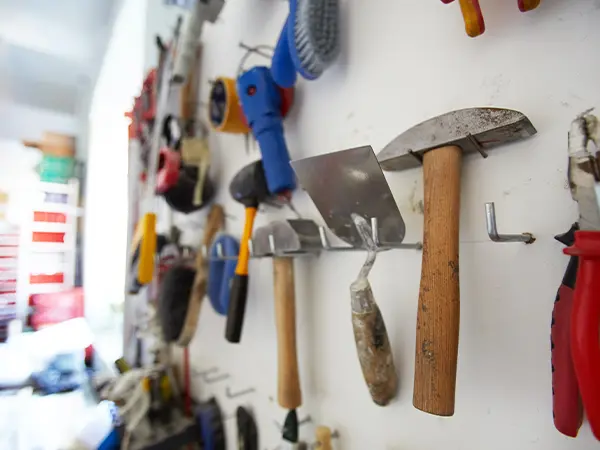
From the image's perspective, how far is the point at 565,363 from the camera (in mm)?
252

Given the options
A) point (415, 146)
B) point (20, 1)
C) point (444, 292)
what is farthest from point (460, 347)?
point (20, 1)

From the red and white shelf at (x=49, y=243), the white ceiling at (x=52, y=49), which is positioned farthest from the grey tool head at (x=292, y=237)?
the white ceiling at (x=52, y=49)

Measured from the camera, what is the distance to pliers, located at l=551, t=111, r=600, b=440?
0.72 ft

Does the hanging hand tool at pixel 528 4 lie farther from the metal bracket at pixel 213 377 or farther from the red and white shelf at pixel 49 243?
the red and white shelf at pixel 49 243

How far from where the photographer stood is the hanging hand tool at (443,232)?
29cm

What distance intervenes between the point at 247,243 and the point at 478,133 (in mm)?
372

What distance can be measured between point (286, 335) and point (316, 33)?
1.29 feet

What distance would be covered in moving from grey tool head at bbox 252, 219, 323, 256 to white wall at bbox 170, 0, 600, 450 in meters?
0.04

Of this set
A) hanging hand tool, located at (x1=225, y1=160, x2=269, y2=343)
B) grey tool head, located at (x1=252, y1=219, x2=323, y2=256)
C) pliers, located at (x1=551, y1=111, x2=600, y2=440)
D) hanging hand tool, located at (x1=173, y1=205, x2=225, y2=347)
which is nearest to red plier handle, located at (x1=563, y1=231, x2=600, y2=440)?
pliers, located at (x1=551, y1=111, x2=600, y2=440)

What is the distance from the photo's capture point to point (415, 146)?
0.34 metres

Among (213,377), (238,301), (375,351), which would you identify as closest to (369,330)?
(375,351)

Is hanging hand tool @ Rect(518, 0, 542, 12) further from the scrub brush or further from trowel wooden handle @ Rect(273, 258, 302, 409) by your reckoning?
trowel wooden handle @ Rect(273, 258, 302, 409)

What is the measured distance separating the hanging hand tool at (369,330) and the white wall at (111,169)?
1.33 m

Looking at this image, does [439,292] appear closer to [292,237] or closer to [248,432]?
[292,237]
